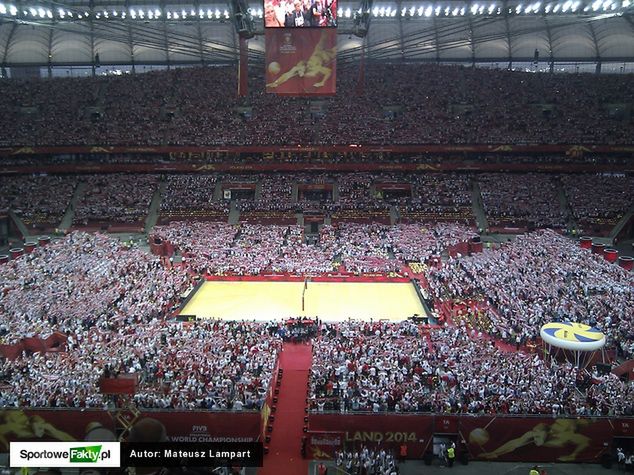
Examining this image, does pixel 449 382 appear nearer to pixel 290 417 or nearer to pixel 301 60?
pixel 290 417

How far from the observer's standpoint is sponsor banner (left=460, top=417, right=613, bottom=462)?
17938 millimetres

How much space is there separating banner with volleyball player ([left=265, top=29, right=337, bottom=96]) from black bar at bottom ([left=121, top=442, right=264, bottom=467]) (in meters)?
33.6

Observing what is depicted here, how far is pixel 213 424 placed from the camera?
60.6ft

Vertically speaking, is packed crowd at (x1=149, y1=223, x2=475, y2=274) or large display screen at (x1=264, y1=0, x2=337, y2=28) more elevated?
large display screen at (x1=264, y1=0, x2=337, y2=28)

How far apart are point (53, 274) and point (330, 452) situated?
2244cm

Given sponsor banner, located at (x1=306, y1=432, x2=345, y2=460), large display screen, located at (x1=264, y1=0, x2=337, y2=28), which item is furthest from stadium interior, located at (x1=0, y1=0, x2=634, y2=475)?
large display screen, located at (x1=264, y1=0, x2=337, y2=28)

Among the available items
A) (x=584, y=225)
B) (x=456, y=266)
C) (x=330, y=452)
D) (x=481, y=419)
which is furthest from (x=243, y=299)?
(x=584, y=225)

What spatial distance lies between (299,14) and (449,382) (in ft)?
89.0

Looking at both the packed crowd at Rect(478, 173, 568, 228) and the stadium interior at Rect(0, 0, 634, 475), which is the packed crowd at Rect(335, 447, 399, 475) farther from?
the packed crowd at Rect(478, 173, 568, 228)

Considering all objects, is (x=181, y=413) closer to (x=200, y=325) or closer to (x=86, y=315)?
(x=200, y=325)

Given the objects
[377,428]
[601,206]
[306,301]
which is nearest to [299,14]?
[306,301]

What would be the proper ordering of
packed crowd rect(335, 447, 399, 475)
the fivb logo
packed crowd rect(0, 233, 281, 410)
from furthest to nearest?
packed crowd rect(0, 233, 281, 410) → packed crowd rect(335, 447, 399, 475) → the fivb logo

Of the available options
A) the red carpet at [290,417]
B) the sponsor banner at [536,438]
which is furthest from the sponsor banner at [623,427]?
the red carpet at [290,417]

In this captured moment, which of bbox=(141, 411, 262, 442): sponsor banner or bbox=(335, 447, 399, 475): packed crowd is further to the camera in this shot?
bbox=(141, 411, 262, 442): sponsor banner
